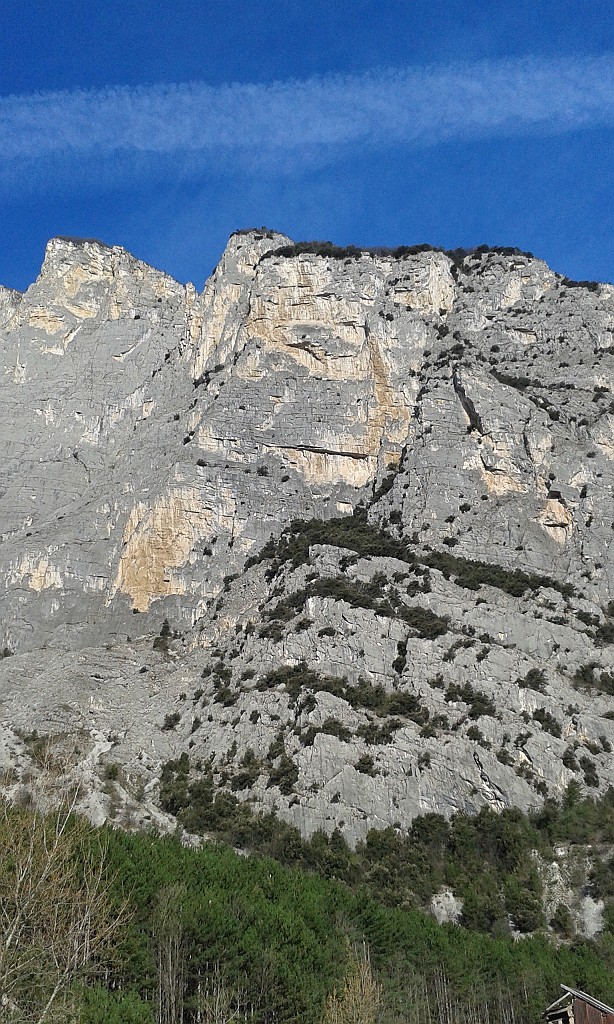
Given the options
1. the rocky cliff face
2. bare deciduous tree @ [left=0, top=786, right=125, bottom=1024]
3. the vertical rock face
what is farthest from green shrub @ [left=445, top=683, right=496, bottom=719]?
bare deciduous tree @ [left=0, top=786, right=125, bottom=1024]

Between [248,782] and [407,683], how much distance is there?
1139 centimetres

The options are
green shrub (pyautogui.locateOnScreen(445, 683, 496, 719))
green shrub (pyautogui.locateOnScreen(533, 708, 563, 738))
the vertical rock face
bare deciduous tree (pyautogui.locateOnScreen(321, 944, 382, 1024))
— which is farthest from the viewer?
the vertical rock face

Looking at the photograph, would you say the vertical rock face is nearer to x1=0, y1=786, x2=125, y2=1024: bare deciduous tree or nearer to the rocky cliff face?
the rocky cliff face

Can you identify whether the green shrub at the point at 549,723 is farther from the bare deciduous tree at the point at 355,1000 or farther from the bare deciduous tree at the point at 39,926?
the bare deciduous tree at the point at 39,926

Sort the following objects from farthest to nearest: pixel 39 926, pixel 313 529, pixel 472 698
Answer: pixel 313 529 < pixel 472 698 < pixel 39 926

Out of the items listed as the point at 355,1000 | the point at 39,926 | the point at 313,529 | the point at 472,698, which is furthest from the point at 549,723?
the point at 39,926

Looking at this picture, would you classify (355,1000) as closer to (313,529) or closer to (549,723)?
(549,723)

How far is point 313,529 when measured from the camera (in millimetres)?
70250

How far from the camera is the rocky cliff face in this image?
5134cm

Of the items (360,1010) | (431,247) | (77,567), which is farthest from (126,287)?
(360,1010)

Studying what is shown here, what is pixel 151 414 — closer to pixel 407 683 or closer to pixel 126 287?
pixel 126 287

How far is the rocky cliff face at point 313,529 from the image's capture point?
51.3 metres

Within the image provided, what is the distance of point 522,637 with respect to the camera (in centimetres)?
5784

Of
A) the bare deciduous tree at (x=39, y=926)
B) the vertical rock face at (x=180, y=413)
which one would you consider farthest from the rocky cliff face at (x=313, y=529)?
the bare deciduous tree at (x=39, y=926)
